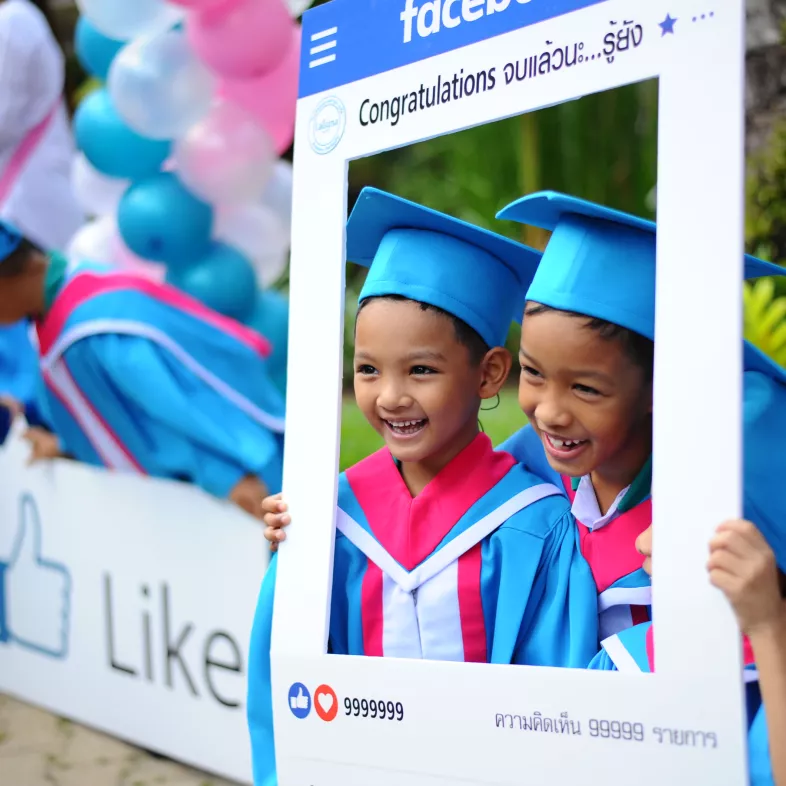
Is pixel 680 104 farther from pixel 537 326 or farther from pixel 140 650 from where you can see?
pixel 140 650

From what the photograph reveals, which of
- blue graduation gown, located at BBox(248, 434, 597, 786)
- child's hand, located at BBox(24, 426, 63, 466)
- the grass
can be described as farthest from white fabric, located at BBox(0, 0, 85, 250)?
blue graduation gown, located at BBox(248, 434, 597, 786)

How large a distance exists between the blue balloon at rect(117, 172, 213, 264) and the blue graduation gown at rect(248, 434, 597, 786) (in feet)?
5.53

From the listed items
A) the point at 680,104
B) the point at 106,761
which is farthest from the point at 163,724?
the point at 680,104

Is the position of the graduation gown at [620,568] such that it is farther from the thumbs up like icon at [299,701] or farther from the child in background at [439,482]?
the thumbs up like icon at [299,701]

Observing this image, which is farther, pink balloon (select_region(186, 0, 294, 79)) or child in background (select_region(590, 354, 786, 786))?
pink balloon (select_region(186, 0, 294, 79))

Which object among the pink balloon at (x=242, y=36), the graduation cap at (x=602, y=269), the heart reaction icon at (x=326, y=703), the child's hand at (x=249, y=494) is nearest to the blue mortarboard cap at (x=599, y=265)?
the graduation cap at (x=602, y=269)

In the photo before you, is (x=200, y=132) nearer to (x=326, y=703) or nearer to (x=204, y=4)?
(x=204, y=4)

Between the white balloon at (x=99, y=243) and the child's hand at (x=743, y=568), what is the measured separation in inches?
109

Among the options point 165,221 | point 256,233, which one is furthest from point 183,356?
point 256,233

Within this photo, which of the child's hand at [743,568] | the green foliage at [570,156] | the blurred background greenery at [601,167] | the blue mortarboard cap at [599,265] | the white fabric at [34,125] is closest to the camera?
the child's hand at [743,568]

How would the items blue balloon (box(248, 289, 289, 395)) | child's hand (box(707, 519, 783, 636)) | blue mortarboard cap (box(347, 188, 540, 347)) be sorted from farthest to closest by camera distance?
blue balloon (box(248, 289, 289, 395)) < blue mortarboard cap (box(347, 188, 540, 347)) < child's hand (box(707, 519, 783, 636))

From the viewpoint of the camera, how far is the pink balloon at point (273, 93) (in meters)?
3.04

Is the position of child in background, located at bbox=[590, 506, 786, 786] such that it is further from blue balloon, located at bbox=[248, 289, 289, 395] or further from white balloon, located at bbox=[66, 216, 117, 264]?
white balloon, located at bbox=[66, 216, 117, 264]

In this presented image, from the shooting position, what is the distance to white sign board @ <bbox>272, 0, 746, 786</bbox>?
3.57ft
